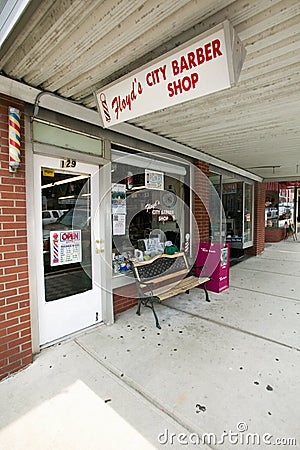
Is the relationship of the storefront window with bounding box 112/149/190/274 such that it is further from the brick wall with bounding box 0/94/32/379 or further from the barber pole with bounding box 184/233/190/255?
the brick wall with bounding box 0/94/32/379

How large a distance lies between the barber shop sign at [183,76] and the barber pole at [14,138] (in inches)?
33.8

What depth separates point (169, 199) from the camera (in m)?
4.45

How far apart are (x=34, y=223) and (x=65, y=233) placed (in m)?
0.42

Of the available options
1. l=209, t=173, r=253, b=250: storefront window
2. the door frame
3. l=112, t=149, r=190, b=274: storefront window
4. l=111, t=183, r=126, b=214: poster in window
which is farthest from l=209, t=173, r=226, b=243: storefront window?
the door frame

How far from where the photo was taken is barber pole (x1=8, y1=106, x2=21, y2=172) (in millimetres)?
2119

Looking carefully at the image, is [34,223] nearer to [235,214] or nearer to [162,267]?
[162,267]

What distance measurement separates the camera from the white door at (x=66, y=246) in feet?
8.39

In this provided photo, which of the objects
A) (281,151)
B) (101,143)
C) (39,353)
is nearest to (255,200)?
(281,151)

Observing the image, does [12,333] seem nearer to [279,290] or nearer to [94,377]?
[94,377]

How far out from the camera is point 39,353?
248 cm

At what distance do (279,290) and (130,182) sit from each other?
10.9 ft

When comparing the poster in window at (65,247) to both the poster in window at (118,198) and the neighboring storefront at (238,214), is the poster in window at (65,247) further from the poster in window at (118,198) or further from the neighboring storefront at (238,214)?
the neighboring storefront at (238,214)

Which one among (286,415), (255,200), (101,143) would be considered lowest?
(286,415)

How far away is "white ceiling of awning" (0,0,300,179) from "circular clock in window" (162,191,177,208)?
5.24 ft
